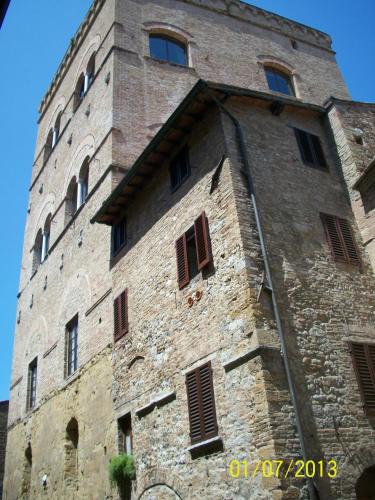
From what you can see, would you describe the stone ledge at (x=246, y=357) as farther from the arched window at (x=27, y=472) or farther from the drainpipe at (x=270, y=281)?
the arched window at (x=27, y=472)

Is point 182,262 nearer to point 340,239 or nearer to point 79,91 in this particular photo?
point 340,239

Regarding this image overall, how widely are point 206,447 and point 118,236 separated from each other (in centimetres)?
643

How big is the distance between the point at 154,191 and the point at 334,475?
706 centimetres

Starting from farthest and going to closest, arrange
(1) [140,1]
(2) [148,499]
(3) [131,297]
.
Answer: (1) [140,1] < (3) [131,297] < (2) [148,499]

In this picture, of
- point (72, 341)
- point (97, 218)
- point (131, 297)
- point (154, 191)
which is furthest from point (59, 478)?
point (154, 191)

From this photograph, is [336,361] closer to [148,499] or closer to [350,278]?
[350,278]

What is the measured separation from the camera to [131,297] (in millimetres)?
11500

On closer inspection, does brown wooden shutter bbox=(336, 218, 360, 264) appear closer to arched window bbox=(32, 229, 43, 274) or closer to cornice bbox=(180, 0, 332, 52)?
arched window bbox=(32, 229, 43, 274)

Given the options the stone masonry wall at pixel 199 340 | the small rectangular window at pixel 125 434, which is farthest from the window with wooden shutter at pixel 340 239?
the small rectangular window at pixel 125 434

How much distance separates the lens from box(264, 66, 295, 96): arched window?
20312mm

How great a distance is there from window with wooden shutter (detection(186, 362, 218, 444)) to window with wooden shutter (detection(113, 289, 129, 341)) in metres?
3.12

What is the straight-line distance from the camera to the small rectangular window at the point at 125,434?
10469 mm

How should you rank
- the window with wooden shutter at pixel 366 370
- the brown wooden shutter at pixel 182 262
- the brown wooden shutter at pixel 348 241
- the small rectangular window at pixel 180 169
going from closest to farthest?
1. the window with wooden shutter at pixel 366 370
2. the brown wooden shutter at pixel 182 262
3. the brown wooden shutter at pixel 348 241
4. the small rectangular window at pixel 180 169

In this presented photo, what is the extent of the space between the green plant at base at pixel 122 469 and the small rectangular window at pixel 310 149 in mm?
7058
